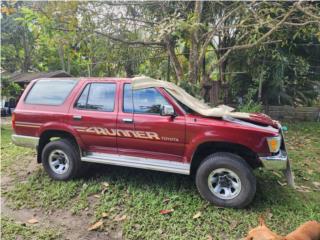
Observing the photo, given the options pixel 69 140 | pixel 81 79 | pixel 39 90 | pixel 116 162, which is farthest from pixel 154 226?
pixel 39 90

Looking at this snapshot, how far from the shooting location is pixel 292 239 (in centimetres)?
258

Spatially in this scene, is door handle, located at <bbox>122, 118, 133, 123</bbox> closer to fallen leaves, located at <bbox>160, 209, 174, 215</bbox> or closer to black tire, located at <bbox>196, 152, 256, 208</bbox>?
black tire, located at <bbox>196, 152, 256, 208</bbox>

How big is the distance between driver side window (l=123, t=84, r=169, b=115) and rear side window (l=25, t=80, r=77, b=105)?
3.55 ft

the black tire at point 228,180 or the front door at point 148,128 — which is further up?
the front door at point 148,128

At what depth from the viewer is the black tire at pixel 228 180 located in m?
3.84

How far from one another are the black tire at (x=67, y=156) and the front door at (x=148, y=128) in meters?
0.85

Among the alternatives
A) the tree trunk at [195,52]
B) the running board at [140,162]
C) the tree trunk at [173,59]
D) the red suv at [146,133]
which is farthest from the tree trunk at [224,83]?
the running board at [140,162]

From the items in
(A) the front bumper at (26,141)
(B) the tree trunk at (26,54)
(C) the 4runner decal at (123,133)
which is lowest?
(A) the front bumper at (26,141)

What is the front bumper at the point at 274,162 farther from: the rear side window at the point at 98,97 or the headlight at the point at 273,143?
the rear side window at the point at 98,97

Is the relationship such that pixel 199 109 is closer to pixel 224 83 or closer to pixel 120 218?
pixel 120 218

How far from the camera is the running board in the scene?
4.18 meters

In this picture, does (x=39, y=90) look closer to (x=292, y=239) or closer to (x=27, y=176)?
(x=27, y=176)

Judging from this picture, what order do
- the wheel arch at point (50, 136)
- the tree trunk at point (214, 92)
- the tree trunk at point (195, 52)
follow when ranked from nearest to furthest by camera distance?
the wheel arch at point (50, 136) < the tree trunk at point (195, 52) < the tree trunk at point (214, 92)

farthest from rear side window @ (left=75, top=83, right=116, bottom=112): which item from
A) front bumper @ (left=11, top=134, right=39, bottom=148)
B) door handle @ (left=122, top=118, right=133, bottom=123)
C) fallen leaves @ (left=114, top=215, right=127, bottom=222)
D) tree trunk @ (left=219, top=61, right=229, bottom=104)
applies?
tree trunk @ (left=219, top=61, right=229, bottom=104)
